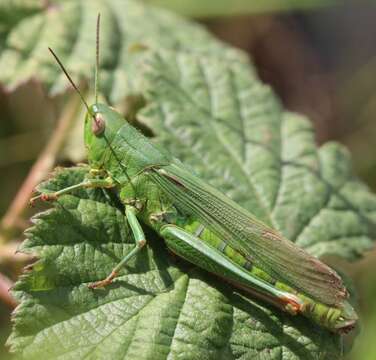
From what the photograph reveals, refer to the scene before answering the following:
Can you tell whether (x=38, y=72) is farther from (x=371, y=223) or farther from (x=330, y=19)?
(x=330, y=19)

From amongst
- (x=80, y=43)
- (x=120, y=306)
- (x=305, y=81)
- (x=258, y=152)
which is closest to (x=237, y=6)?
(x=305, y=81)

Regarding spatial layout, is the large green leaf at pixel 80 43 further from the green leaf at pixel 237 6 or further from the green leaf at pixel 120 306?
the green leaf at pixel 120 306

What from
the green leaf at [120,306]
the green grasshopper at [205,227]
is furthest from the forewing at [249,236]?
the green leaf at [120,306]

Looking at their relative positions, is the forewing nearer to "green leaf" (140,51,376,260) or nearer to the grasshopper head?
the grasshopper head

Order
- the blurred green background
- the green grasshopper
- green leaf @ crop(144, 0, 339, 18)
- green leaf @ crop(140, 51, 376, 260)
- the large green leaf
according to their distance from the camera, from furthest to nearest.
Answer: green leaf @ crop(144, 0, 339, 18)
the blurred green background
the large green leaf
green leaf @ crop(140, 51, 376, 260)
the green grasshopper

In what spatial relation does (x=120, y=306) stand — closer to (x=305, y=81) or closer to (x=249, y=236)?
(x=249, y=236)

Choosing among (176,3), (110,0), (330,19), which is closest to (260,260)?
(110,0)

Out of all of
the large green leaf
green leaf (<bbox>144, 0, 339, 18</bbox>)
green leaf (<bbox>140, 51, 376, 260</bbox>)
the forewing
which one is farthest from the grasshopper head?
green leaf (<bbox>144, 0, 339, 18</bbox>)
